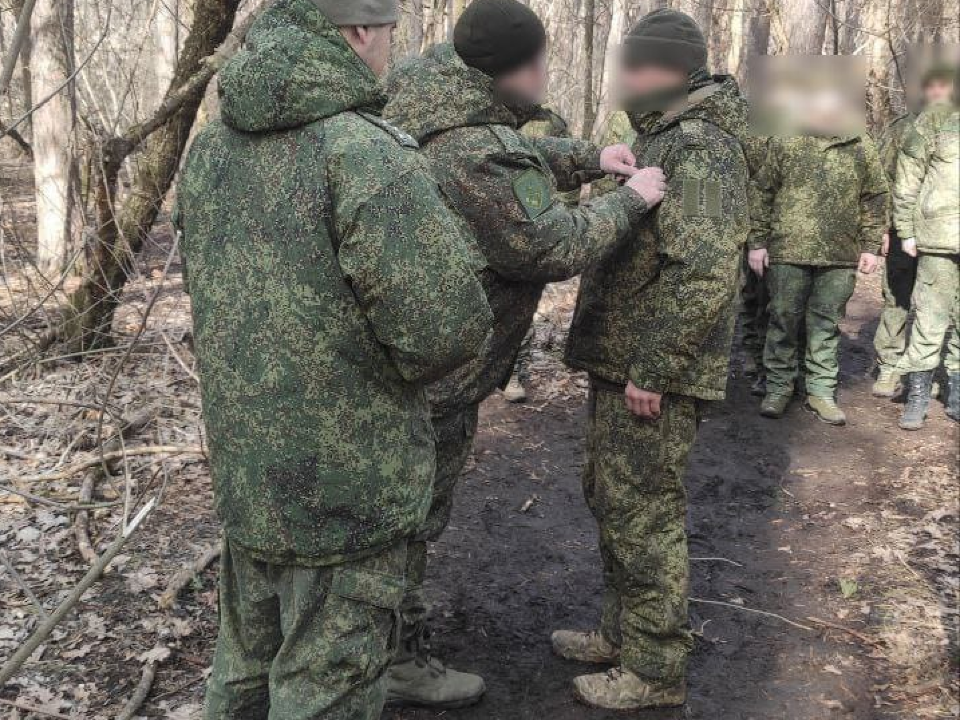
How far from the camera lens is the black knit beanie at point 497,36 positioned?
2840 millimetres

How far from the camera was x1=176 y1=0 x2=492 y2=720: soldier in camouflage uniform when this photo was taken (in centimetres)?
203

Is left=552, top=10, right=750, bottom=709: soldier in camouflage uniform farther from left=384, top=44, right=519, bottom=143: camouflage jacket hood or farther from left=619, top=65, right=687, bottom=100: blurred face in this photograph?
left=384, top=44, right=519, bottom=143: camouflage jacket hood

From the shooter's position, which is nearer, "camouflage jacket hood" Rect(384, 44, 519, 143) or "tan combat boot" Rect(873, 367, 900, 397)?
"camouflage jacket hood" Rect(384, 44, 519, 143)

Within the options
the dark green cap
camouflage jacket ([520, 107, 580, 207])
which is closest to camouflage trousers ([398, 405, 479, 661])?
the dark green cap

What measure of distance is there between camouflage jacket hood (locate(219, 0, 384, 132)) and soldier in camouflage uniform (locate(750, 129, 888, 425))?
17.8ft

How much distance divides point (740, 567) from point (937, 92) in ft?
14.2

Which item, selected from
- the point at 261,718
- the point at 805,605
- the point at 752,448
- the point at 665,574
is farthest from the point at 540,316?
the point at 261,718

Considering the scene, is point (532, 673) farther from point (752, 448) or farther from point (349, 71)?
point (752, 448)

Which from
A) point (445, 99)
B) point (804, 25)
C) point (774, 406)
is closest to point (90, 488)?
point (445, 99)

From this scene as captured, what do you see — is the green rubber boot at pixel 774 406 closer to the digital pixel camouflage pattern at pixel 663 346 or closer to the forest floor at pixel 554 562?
the forest floor at pixel 554 562

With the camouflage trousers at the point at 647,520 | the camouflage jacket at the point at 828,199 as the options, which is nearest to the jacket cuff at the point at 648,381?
the camouflage trousers at the point at 647,520

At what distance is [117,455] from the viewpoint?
202 inches

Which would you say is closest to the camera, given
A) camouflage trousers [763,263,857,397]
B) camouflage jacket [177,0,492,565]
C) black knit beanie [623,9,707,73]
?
camouflage jacket [177,0,492,565]

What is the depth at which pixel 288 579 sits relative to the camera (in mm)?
2268
